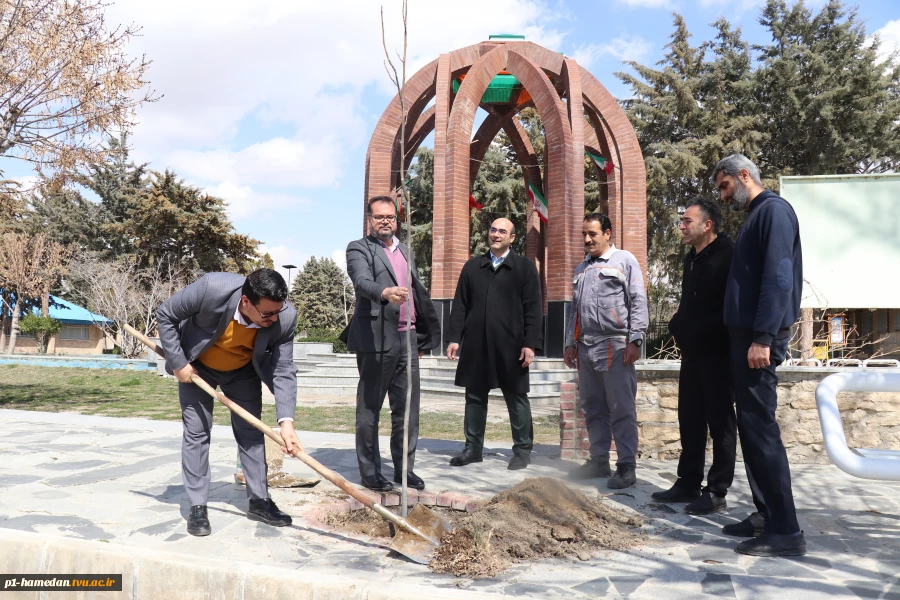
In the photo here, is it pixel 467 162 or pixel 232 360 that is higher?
pixel 467 162

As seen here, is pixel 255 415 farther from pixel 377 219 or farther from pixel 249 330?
pixel 377 219

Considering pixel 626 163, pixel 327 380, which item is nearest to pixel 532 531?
pixel 327 380

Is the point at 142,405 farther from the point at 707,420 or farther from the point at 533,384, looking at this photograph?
the point at 707,420

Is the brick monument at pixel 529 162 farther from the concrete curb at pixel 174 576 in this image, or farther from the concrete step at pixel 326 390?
the concrete curb at pixel 174 576

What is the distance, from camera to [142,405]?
10.9 meters

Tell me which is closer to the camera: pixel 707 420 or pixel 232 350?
pixel 232 350

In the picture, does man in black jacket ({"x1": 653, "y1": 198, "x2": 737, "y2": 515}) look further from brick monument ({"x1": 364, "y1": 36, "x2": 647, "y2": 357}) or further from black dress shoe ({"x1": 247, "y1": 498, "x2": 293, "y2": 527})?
brick monument ({"x1": 364, "y1": 36, "x2": 647, "y2": 357})

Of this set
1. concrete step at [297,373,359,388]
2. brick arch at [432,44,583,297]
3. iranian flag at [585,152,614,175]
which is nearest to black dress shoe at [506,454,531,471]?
concrete step at [297,373,359,388]

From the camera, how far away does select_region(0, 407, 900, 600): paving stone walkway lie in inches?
115

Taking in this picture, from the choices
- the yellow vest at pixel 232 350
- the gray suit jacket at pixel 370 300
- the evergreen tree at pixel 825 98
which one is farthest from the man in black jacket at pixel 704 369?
the evergreen tree at pixel 825 98

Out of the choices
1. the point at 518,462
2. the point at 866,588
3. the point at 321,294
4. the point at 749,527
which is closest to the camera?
the point at 866,588

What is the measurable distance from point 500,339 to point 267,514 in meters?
2.27

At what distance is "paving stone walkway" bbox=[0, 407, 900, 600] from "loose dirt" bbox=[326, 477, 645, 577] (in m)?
0.10

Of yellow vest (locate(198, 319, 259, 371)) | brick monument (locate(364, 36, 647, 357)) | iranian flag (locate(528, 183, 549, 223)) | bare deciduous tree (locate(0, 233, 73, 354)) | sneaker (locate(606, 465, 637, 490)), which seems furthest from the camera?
bare deciduous tree (locate(0, 233, 73, 354))
